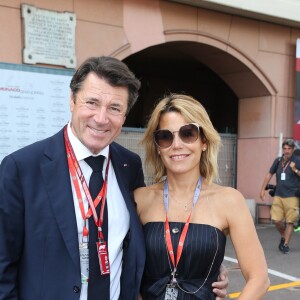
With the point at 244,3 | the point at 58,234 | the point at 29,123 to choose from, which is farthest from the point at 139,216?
the point at 244,3

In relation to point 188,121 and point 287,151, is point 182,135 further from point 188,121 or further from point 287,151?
point 287,151

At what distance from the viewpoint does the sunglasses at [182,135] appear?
2.33 meters

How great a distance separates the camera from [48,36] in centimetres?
663

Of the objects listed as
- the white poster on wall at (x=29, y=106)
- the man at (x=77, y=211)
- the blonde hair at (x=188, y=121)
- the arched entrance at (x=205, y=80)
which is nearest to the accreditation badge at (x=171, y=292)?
the man at (x=77, y=211)

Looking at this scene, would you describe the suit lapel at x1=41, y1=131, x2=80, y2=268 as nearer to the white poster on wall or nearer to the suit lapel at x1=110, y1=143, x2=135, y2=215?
the suit lapel at x1=110, y1=143, x2=135, y2=215

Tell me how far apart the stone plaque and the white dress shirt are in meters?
4.80

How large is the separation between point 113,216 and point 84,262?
269mm

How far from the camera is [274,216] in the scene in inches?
298

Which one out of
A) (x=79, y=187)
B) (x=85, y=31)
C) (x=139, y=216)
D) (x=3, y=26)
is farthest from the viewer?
(x=85, y=31)

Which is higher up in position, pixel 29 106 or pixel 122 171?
pixel 29 106

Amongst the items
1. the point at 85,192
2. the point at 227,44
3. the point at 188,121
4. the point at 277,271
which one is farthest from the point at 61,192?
the point at 227,44

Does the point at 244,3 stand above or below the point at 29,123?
above

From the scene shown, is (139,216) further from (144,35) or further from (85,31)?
(144,35)

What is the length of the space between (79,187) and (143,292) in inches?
27.3
